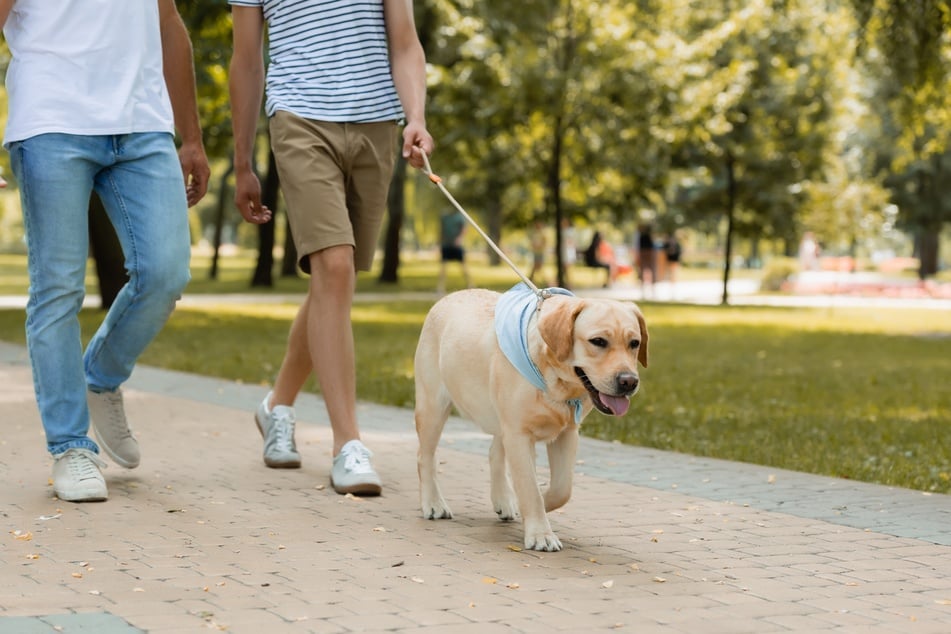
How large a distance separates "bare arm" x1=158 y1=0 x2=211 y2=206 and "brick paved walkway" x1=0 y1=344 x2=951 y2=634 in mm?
1336

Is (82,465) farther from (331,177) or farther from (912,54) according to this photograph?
(912,54)

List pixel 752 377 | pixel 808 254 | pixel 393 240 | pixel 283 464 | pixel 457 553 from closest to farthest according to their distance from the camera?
pixel 457 553
pixel 283 464
pixel 752 377
pixel 393 240
pixel 808 254

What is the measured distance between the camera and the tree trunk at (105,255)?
19484 millimetres

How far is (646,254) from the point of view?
106ft

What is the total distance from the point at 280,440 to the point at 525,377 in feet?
6.70

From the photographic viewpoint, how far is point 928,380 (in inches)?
500

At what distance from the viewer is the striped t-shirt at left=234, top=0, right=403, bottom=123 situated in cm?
602

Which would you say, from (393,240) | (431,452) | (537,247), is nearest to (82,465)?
(431,452)

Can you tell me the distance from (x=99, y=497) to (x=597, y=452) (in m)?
2.82

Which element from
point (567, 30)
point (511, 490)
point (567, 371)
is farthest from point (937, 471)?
point (567, 30)

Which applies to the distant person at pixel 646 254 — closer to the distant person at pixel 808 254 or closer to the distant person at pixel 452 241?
the distant person at pixel 452 241

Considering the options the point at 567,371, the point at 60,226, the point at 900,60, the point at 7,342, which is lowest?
the point at 7,342

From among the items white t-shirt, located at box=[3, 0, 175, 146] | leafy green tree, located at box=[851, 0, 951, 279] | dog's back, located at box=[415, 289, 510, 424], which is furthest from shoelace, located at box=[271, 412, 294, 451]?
leafy green tree, located at box=[851, 0, 951, 279]

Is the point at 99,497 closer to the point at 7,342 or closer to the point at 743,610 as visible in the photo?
the point at 743,610
